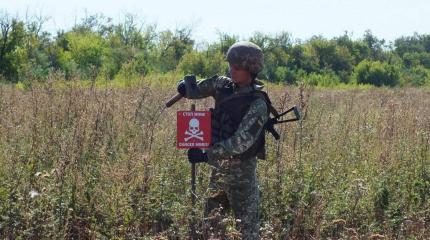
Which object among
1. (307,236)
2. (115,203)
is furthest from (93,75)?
(307,236)

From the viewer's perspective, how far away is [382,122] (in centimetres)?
718

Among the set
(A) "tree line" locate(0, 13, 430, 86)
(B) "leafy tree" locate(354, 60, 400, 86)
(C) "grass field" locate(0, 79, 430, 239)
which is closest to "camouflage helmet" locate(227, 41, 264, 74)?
(C) "grass field" locate(0, 79, 430, 239)

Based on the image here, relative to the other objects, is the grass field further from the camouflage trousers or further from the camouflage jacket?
the camouflage jacket

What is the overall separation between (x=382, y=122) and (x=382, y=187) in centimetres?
212

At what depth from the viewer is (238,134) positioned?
365 cm

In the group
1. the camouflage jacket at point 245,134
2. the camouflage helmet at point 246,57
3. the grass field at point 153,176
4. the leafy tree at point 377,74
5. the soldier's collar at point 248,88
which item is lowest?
the grass field at point 153,176

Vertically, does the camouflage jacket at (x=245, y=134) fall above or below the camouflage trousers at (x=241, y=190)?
above

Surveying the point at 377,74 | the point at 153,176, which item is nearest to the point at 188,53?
the point at 377,74

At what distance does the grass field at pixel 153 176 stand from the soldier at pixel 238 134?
0.20 m

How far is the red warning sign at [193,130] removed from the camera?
3.63 m

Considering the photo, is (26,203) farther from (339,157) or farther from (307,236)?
(339,157)

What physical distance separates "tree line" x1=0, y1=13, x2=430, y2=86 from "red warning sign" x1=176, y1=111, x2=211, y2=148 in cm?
2842

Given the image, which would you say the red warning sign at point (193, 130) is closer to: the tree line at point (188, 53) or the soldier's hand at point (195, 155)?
the soldier's hand at point (195, 155)

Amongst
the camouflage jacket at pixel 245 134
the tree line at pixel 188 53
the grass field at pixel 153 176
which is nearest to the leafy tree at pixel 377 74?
the tree line at pixel 188 53
